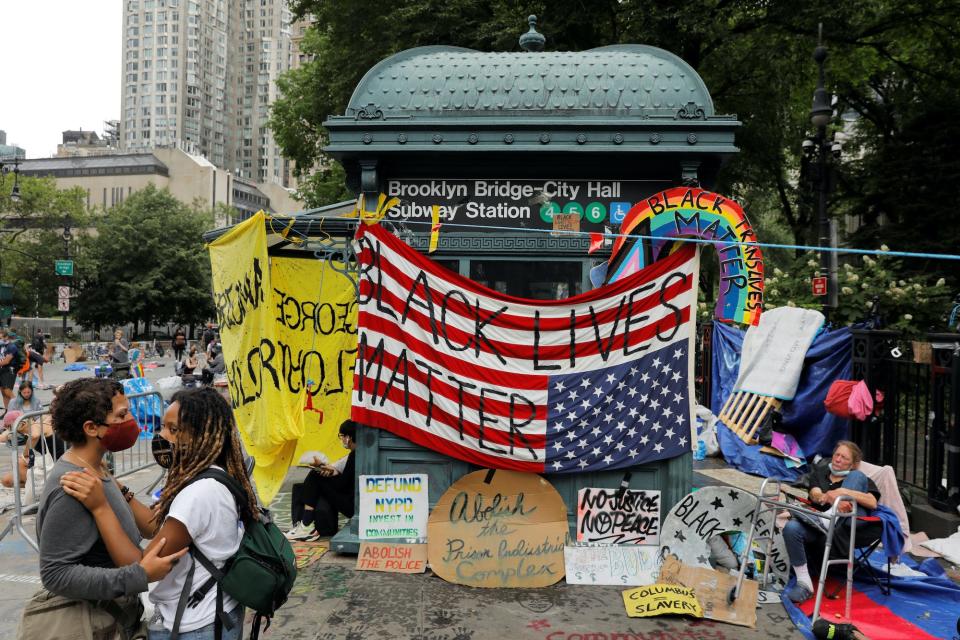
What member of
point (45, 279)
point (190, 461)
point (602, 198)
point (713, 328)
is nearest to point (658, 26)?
point (713, 328)

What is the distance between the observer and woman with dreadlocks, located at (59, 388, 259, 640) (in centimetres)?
284

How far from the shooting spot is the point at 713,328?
12328 mm

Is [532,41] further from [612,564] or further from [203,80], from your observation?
[203,80]

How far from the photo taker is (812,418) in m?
9.95

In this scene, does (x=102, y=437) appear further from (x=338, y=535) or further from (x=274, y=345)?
(x=338, y=535)

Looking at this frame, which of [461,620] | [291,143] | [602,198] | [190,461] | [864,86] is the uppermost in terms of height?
[864,86]

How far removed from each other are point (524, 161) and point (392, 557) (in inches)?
150

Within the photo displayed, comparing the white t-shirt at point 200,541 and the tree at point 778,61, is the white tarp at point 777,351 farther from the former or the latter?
the white t-shirt at point 200,541

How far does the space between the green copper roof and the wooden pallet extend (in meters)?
5.45

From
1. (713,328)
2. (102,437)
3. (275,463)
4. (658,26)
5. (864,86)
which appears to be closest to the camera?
(102,437)

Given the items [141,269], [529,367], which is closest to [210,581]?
[529,367]

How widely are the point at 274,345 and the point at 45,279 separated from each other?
49.4 metres

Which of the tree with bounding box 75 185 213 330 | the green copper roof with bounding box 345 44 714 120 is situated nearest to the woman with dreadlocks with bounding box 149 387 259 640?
the green copper roof with bounding box 345 44 714 120

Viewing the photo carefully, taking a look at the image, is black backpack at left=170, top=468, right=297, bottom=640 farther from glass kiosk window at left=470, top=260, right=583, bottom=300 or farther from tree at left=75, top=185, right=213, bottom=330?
tree at left=75, top=185, right=213, bottom=330
